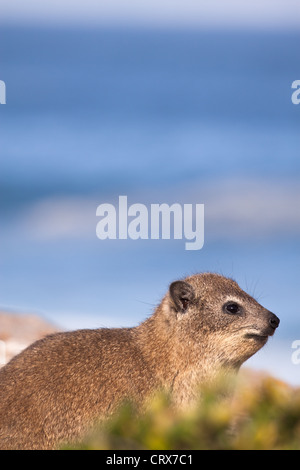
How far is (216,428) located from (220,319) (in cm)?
497

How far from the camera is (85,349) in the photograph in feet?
30.8

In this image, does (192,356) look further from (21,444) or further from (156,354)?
(21,444)

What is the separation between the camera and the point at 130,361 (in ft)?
31.1

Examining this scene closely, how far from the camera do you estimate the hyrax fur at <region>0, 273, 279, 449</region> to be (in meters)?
8.66

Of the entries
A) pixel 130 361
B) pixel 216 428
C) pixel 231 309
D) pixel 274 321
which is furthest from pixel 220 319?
pixel 216 428

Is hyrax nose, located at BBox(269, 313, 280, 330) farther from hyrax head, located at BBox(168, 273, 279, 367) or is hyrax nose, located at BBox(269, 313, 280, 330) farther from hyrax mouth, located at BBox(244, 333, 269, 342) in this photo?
hyrax mouth, located at BBox(244, 333, 269, 342)

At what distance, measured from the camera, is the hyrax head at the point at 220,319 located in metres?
9.49

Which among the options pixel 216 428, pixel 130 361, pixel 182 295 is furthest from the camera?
pixel 182 295

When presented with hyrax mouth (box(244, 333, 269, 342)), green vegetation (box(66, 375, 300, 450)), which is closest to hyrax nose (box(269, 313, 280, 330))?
hyrax mouth (box(244, 333, 269, 342))

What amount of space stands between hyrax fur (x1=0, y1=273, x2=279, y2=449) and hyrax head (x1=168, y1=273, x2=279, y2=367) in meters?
0.01

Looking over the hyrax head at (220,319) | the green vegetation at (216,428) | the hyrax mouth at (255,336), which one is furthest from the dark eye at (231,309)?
the green vegetation at (216,428)

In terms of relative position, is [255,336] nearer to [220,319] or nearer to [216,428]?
[220,319]
